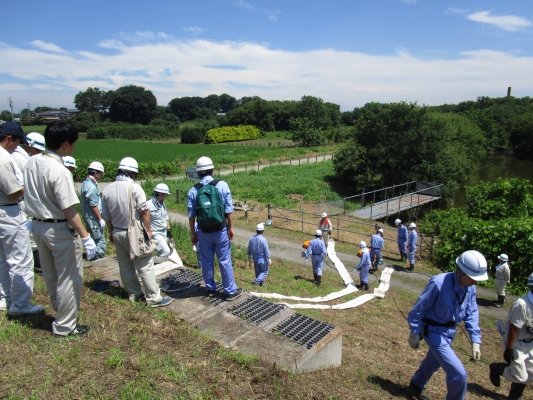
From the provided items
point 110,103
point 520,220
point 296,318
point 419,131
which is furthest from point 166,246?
point 110,103

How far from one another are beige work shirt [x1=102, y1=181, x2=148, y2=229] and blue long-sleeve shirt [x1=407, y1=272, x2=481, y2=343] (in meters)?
3.30

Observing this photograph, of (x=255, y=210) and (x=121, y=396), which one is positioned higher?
(x=121, y=396)

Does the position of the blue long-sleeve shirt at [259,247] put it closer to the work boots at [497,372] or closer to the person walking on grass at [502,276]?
the work boots at [497,372]

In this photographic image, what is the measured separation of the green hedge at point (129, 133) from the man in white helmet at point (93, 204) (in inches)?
2589

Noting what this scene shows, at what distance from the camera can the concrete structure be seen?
12.5 ft

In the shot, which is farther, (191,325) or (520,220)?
(520,220)

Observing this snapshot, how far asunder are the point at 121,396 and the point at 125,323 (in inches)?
47.9

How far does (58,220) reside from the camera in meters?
3.37

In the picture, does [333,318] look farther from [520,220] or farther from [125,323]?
[520,220]

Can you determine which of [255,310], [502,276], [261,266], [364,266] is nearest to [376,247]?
[364,266]

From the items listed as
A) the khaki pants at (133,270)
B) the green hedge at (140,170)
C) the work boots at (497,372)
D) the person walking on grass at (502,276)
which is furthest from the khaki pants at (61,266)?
the green hedge at (140,170)

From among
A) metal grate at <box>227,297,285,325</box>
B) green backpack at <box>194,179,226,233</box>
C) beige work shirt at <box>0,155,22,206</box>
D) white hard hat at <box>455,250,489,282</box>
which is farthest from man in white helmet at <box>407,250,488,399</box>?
beige work shirt at <box>0,155,22,206</box>

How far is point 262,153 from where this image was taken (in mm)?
44219

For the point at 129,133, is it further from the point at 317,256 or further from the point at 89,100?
the point at 317,256
